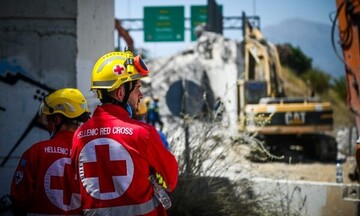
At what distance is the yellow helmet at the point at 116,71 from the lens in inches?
116

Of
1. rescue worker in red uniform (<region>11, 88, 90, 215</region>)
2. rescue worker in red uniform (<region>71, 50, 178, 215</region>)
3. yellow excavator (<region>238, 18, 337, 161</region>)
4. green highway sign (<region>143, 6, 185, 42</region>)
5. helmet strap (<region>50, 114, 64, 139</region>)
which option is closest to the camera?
rescue worker in red uniform (<region>71, 50, 178, 215</region>)

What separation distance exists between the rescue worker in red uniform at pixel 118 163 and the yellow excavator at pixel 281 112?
9.50m

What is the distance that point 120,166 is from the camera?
2.73 meters

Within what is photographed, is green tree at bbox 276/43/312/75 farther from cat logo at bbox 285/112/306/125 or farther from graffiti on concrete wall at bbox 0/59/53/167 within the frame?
graffiti on concrete wall at bbox 0/59/53/167

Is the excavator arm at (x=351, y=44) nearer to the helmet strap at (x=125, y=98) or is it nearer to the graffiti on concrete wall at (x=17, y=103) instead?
the graffiti on concrete wall at (x=17, y=103)

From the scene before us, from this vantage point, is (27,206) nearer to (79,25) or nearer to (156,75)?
(79,25)

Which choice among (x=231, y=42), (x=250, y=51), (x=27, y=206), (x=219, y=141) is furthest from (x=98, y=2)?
(x=231, y=42)

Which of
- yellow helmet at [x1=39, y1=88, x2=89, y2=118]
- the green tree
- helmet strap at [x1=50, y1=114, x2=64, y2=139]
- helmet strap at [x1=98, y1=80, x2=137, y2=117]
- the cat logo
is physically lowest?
the cat logo

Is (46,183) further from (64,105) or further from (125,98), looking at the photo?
(125,98)

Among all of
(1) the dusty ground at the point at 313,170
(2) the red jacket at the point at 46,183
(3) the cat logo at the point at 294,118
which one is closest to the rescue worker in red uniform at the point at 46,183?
(2) the red jacket at the point at 46,183

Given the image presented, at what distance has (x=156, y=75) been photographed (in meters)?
28.0

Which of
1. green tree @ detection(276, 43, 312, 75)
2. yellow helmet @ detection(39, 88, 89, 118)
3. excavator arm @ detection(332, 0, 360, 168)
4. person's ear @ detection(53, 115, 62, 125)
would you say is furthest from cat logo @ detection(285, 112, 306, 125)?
green tree @ detection(276, 43, 312, 75)

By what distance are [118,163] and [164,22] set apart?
2681 cm

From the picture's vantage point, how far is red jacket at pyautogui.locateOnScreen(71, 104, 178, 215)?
273 cm
